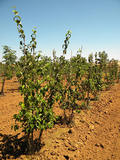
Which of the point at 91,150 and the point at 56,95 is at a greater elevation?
the point at 56,95

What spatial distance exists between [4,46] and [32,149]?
12.6m

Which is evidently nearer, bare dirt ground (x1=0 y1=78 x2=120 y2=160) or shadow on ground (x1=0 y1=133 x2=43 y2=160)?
shadow on ground (x1=0 y1=133 x2=43 y2=160)

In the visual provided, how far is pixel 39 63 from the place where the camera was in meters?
3.64

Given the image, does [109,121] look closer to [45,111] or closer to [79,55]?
[79,55]

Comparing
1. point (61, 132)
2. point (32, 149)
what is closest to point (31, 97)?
point (32, 149)

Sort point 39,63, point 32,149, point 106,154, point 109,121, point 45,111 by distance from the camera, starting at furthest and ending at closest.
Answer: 1. point 109,121
2. point 106,154
3. point 32,149
4. point 45,111
5. point 39,63

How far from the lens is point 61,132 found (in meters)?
6.17

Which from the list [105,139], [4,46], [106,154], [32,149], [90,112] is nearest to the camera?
[32,149]

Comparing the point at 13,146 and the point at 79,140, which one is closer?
the point at 13,146

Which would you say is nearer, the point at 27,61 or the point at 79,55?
the point at 27,61

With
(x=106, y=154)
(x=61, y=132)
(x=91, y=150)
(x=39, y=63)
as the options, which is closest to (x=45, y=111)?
(x=39, y=63)

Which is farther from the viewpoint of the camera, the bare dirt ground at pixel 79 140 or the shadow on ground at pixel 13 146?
the bare dirt ground at pixel 79 140

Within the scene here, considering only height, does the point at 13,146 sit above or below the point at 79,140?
above


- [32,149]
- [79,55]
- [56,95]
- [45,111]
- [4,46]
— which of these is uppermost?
[4,46]
